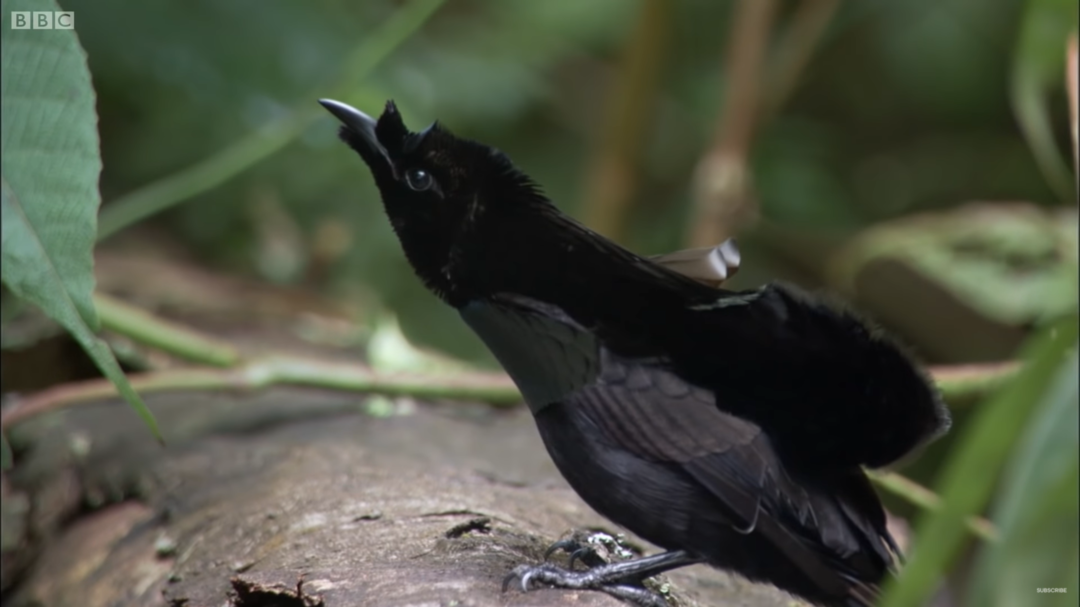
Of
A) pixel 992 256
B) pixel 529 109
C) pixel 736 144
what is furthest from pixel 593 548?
pixel 529 109

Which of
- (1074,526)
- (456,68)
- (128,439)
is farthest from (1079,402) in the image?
(456,68)

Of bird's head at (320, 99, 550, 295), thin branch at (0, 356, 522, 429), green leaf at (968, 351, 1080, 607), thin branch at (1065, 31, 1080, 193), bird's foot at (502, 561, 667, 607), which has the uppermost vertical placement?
thin branch at (1065, 31, 1080, 193)

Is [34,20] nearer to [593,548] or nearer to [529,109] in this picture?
[593,548]

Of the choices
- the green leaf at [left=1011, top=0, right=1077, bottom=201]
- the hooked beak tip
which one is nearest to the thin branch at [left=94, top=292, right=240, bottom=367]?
the hooked beak tip

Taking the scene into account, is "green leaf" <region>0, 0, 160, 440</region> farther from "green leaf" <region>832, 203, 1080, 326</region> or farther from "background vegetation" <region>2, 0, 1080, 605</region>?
"green leaf" <region>832, 203, 1080, 326</region>

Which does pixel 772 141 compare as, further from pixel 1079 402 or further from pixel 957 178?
pixel 1079 402
